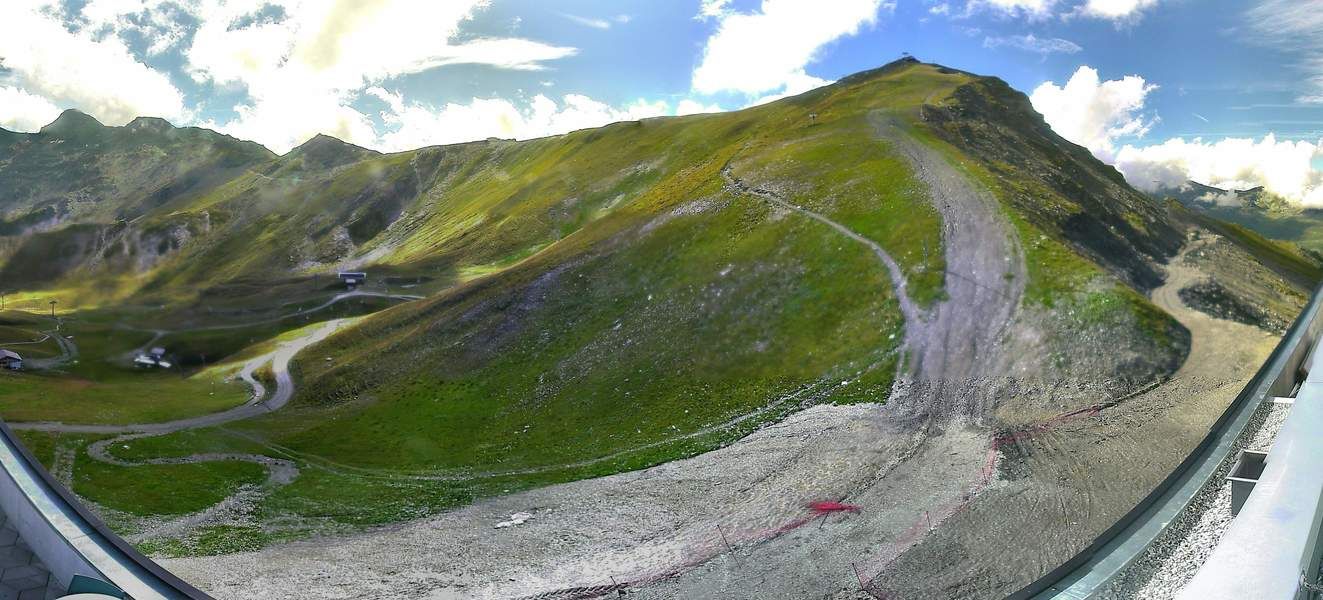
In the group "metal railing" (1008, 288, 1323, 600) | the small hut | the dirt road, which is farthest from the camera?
the small hut

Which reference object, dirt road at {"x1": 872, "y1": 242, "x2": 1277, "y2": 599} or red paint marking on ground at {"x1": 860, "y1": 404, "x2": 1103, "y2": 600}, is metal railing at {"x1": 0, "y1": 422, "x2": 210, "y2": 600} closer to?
red paint marking on ground at {"x1": 860, "y1": 404, "x2": 1103, "y2": 600}

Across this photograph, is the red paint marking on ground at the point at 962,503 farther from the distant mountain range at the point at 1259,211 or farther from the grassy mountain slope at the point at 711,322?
the distant mountain range at the point at 1259,211

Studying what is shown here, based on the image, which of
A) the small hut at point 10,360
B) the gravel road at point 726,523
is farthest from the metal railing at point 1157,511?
the small hut at point 10,360

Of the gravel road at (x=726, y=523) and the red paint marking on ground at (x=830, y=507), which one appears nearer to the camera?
the gravel road at (x=726, y=523)

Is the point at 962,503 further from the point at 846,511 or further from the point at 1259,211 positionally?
the point at 1259,211

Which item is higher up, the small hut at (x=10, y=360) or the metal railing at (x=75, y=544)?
the metal railing at (x=75, y=544)

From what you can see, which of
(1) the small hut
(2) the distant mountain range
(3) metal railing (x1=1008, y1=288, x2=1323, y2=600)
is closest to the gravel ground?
(3) metal railing (x1=1008, y1=288, x2=1323, y2=600)

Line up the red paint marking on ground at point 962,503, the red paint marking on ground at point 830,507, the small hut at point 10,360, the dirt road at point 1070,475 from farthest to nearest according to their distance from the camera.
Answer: the small hut at point 10,360, the red paint marking on ground at point 830,507, the red paint marking on ground at point 962,503, the dirt road at point 1070,475

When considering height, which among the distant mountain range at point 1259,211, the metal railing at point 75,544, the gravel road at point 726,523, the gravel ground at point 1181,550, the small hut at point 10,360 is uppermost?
the distant mountain range at point 1259,211

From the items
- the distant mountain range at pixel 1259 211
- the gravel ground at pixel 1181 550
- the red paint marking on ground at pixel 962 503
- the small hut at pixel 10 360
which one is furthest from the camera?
the small hut at pixel 10 360

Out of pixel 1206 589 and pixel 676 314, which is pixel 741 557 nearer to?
pixel 1206 589
